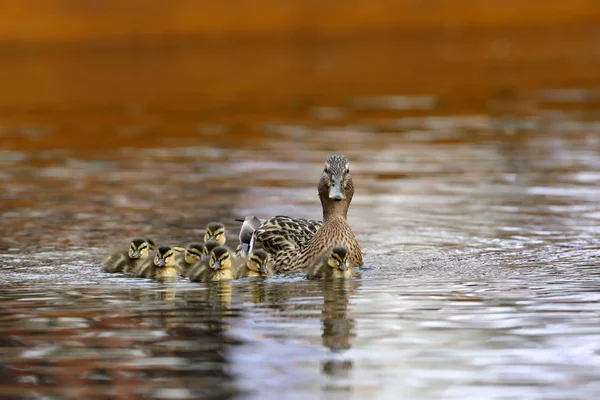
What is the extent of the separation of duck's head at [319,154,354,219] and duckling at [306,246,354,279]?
548mm

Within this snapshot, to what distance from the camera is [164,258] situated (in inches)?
416

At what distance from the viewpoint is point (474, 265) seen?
11.0m

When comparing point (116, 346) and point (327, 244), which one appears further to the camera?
point (327, 244)

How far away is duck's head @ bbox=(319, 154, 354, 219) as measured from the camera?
35.6 ft

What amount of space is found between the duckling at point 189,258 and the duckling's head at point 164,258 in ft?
0.88

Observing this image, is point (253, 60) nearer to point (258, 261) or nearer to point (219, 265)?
Result: point (258, 261)

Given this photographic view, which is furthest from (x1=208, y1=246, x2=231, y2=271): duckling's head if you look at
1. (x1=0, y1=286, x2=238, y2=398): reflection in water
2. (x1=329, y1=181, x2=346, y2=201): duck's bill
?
(x1=329, y1=181, x2=346, y2=201): duck's bill

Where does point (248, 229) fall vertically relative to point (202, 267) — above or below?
above

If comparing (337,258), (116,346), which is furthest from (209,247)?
(116,346)

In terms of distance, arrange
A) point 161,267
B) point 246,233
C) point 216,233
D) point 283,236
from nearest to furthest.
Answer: point 161,267, point 283,236, point 216,233, point 246,233

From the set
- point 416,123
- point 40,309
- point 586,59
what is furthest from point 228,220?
point 586,59

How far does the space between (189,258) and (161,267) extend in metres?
0.34

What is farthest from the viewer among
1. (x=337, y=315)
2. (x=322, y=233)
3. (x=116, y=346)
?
(x=322, y=233)

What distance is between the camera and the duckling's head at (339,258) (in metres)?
10.3
